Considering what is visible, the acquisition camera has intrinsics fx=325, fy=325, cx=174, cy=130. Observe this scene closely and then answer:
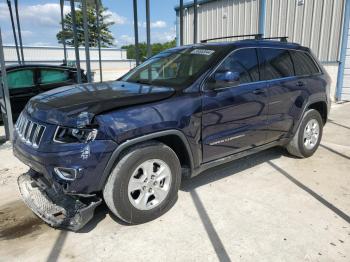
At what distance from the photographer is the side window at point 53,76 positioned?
8.38 m

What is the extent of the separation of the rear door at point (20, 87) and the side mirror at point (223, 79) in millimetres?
5924

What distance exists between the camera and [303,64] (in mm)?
4988

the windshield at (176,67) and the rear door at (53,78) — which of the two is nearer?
the windshield at (176,67)

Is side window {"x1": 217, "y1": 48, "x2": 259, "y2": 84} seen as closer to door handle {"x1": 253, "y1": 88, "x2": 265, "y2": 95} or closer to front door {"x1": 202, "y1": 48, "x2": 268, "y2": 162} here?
front door {"x1": 202, "y1": 48, "x2": 268, "y2": 162}

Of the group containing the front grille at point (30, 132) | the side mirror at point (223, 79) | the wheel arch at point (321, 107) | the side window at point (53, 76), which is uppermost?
the side mirror at point (223, 79)

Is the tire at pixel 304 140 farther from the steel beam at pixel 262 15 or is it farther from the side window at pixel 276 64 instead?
the steel beam at pixel 262 15

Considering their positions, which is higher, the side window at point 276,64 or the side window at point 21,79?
the side window at point 276,64

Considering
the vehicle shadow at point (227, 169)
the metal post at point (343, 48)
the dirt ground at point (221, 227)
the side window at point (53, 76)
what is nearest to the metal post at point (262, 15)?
the metal post at point (343, 48)

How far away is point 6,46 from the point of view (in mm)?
33469

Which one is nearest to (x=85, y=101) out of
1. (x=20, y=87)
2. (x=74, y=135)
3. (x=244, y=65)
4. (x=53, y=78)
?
(x=74, y=135)

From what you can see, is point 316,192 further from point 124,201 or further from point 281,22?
point 281,22

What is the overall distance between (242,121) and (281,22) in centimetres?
887

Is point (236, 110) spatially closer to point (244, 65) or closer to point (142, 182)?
point (244, 65)

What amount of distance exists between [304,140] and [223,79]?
2.29m
